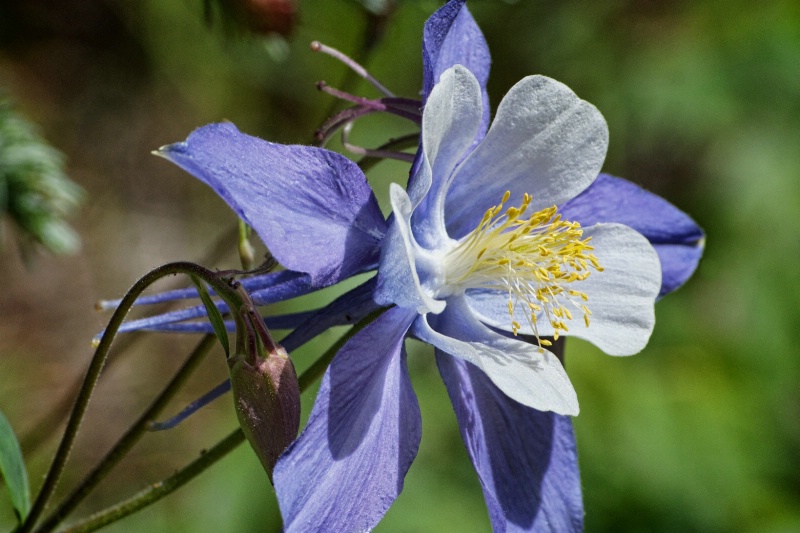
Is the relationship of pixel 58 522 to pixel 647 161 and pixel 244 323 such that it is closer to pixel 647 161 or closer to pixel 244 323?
pixel 244 323

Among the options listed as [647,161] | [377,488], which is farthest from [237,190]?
[647,161]

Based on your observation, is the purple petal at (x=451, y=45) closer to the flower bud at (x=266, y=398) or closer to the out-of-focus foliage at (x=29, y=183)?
the flower bud at (x=266, y=398)

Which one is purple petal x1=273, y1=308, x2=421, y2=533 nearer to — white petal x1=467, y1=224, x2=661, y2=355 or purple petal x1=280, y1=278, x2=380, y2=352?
purple petal x1=280, y1=278, x2=380, y2=352

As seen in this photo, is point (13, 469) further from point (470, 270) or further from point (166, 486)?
point (470, 270)

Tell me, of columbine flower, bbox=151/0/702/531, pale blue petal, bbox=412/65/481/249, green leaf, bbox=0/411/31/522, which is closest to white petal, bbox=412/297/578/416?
columbine flower, bbox=151/0/702/531

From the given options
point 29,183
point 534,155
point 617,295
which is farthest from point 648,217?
point 29,183

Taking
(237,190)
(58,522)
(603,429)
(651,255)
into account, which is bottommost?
(603,429)
